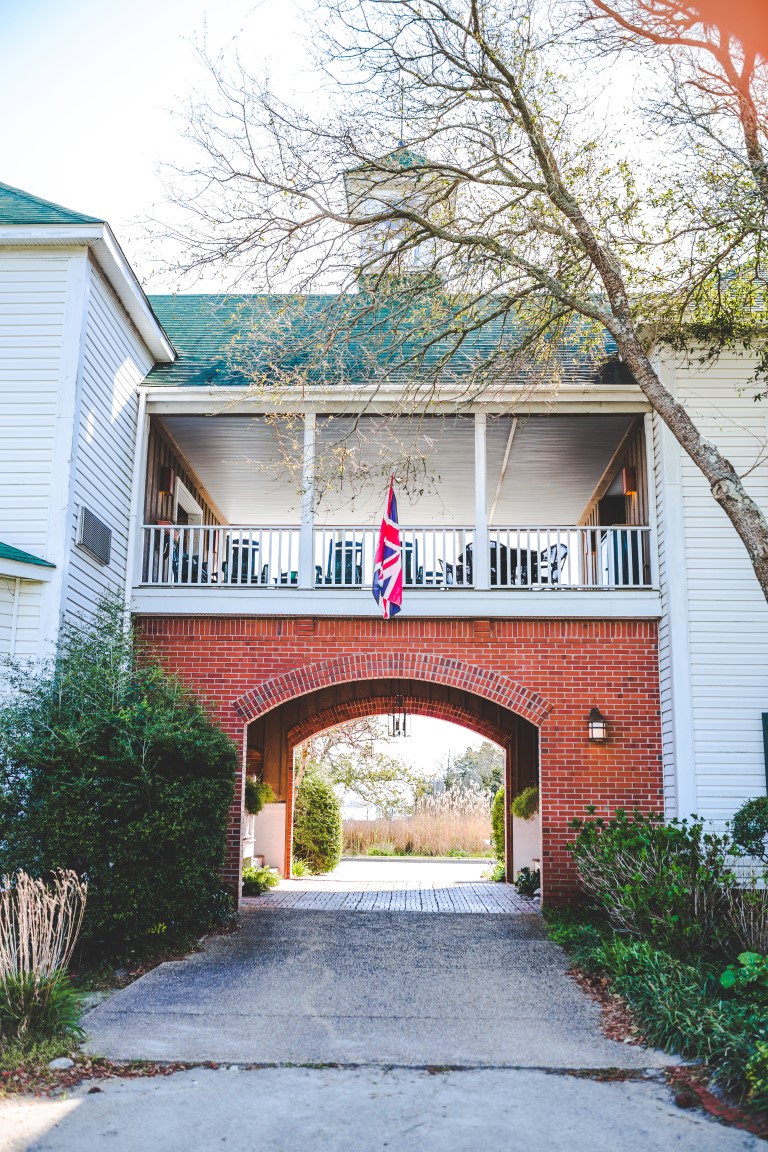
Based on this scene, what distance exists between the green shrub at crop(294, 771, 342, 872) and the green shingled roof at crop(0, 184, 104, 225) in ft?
31.2

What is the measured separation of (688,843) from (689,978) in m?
2.03

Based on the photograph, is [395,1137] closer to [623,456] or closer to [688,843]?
[688,843]

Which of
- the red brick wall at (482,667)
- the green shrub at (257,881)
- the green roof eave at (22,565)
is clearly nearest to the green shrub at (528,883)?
the red brick wall at (482,667)

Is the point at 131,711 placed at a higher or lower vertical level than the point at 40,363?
lower

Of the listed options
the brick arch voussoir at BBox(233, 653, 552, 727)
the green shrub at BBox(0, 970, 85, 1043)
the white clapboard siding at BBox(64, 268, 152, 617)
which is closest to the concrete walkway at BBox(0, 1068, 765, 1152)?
the green shrub at BBox(0, 970, 85, 1043)

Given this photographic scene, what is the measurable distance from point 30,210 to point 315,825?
1016cm

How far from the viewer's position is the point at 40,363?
33.3 feet

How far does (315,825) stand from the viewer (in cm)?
1642

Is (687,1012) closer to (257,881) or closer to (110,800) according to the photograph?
→ (110,800)

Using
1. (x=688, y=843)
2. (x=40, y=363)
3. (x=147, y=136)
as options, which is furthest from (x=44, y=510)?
(x=688, y=843)

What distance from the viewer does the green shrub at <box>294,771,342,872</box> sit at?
16.3 meters

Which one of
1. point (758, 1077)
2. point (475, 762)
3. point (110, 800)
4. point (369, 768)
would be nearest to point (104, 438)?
point (110, 800)

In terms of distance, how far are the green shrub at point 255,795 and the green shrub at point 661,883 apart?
5.61 m

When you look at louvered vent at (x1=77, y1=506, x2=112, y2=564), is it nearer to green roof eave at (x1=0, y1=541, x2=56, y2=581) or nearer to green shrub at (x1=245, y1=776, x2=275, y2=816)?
green roof eave at (x1=0, y1=541, x2=56, y2=581)
